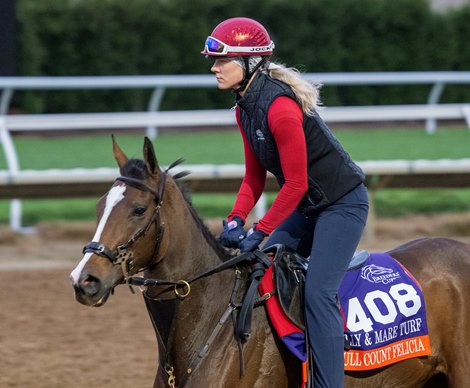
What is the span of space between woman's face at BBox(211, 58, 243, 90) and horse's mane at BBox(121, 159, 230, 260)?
482 millimetres

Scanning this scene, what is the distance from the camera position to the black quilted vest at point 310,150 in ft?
14.8

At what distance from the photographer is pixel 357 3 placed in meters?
19.8

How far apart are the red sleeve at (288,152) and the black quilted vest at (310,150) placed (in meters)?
0.07

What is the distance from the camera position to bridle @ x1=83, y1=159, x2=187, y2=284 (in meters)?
4.11

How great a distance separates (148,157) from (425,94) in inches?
630

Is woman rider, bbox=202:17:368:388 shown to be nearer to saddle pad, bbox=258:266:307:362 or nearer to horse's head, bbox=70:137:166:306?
saddle pad, bbox=258:266:307:362

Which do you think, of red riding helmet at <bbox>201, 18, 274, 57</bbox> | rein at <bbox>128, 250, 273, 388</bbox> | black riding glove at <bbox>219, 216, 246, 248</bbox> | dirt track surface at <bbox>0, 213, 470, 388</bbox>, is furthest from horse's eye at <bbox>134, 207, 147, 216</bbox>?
dirt track surface at <bbox>0, 213, 470, 388</bbox>

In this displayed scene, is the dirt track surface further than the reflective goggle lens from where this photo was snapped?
Yes

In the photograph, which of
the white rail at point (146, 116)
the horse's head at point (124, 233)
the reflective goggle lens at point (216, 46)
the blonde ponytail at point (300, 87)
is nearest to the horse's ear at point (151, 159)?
the horse's head at point (124, 233)

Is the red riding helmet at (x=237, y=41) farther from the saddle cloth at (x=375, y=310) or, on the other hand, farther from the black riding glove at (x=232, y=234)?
the saddle cloth at (x=375, y=310)

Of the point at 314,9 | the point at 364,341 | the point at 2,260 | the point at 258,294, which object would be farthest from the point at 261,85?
the point at 314,9

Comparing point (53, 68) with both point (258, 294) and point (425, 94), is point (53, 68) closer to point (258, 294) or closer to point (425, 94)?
point (425, 94)

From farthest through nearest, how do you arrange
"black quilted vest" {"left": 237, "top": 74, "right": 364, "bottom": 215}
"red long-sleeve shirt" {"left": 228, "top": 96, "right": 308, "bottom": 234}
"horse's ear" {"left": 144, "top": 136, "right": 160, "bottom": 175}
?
1. "black quilted vest" {"left": 237, "top": 74, "right": 364, "bottom": 215}
2. "red long-sleeve shirt" {"left": 228, "top": 96, "right": 308, "bottom": 234}
3. "horse's ear" {"left": 144, "top": 136, "right": 160, "bottom": 175}

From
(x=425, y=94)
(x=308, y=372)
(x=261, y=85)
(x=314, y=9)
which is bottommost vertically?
(x=308, y=372)
